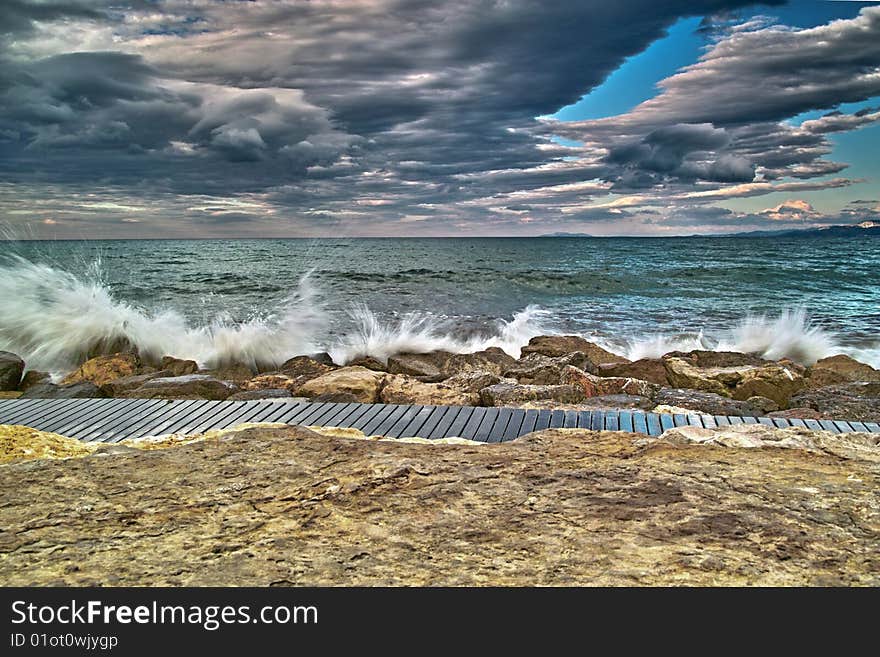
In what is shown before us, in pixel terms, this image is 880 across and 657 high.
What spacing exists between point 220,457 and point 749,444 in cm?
253

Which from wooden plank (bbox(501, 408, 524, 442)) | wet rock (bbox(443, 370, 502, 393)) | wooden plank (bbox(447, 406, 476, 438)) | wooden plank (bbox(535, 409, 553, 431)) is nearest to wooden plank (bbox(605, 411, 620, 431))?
wooden plank (bbox(535, 409, 553, 431))

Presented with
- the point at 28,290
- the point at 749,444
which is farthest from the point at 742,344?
the point at 28,290

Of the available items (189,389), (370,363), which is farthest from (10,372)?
Result: (370,363)

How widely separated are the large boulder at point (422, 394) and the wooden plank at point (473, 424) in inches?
48.9

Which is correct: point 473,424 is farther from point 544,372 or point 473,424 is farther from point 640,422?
point 544,372

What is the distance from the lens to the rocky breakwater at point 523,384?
18.4 feet

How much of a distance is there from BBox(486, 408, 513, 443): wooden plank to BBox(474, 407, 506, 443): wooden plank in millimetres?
12

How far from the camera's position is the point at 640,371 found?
26.3 ft

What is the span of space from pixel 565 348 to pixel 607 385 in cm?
333

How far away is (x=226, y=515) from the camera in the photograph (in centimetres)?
235

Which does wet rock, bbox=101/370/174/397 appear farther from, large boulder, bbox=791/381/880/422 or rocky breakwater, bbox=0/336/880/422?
large boulder, bbox=791/381/880/422

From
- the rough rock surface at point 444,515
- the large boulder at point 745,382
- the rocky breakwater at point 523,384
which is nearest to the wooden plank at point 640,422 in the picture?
the rocky breakwater at point 523,384

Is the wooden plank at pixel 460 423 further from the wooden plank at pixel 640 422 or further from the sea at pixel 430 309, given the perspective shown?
the sea at pixel 430 309
